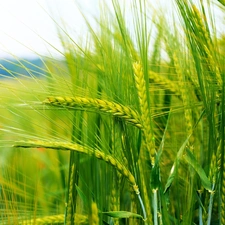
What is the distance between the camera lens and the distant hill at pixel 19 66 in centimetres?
100

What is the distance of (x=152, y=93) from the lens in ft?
4.34

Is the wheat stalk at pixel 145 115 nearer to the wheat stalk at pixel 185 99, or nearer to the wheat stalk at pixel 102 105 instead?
the wheat stalk at pixel 102 105

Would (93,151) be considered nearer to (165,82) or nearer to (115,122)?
(115,122)

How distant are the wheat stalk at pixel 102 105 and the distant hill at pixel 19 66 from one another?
0.11 meters

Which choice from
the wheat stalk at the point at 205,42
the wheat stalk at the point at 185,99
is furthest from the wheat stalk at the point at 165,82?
the wheat stalk at the point at 205,42

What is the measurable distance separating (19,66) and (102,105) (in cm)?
18

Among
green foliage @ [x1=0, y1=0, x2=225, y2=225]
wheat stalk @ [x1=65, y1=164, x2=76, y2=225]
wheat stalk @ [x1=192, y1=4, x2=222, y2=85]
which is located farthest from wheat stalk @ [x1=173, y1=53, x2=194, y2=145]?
wheat stalk @ [x1=65, y1=164, x2=76, y2=225]

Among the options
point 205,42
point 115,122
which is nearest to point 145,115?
point 115,122

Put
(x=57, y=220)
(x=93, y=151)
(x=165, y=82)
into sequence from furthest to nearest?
(x=165, y=82) → (x=57, y=220) → (x=93, y=151)

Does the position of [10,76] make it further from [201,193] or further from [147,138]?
[201,193]

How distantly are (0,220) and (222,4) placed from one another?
1.95 feet

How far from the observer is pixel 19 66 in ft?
3.31

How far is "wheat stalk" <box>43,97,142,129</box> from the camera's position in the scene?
0.95 m

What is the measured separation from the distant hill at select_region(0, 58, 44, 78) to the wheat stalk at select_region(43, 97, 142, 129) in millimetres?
108
